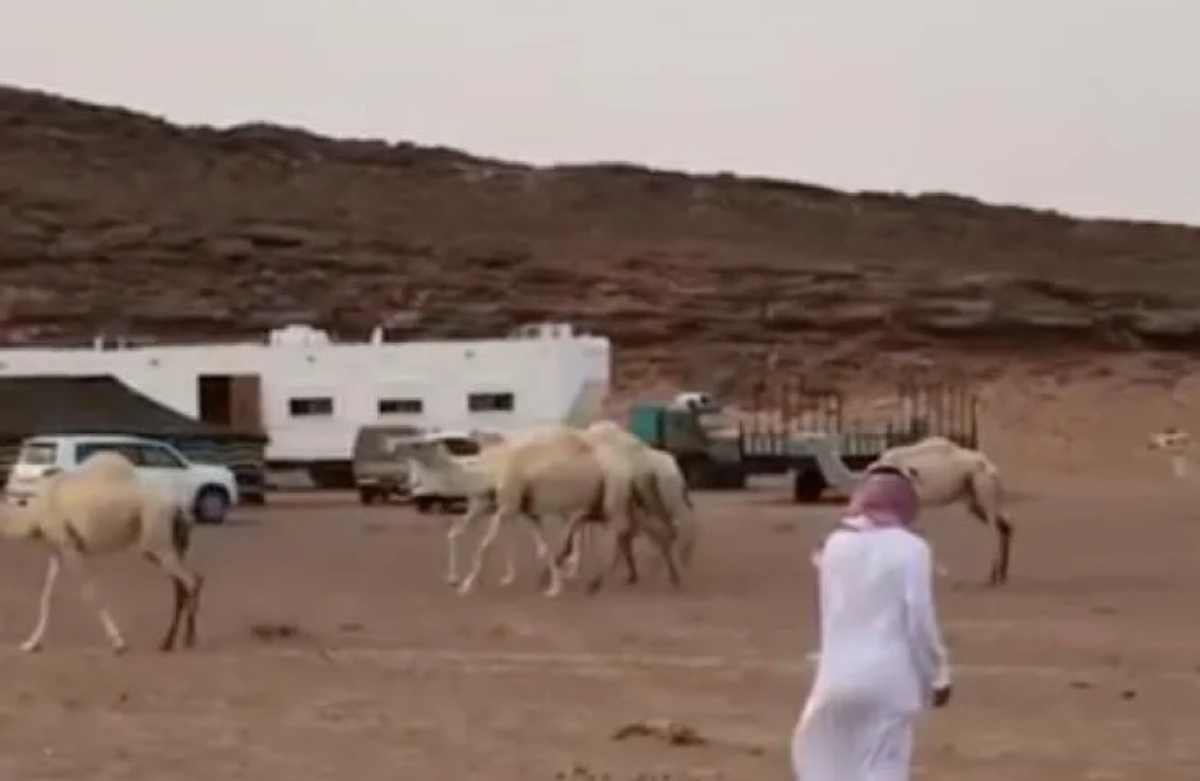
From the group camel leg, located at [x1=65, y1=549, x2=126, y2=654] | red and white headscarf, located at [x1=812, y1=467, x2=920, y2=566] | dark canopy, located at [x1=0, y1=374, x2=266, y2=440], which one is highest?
dark canopy, located at [x1=0, y1=374, x2=266, y2=440]

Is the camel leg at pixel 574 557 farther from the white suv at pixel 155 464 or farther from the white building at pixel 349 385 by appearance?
the white building at pixel 349 385

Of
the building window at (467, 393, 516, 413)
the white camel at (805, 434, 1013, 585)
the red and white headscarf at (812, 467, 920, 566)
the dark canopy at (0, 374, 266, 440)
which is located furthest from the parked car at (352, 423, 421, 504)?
the red and white headscarf at (812, 467, 920, 566)

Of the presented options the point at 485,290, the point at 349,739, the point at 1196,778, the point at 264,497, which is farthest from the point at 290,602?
the point at 485,290

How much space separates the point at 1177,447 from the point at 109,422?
88.0 feet

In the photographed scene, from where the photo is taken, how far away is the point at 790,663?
19.1 m

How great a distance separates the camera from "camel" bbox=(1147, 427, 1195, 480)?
5994 centimetres

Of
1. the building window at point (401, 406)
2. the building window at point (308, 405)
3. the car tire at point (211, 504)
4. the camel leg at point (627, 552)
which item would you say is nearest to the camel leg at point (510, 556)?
the camel leg at point (627, 552)

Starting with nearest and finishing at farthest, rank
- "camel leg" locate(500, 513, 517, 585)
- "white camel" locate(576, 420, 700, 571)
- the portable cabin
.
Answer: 1. "white camel" locate(576, 420, 700, 571)
2. "camel leg" locate(500, 513, 517, 585)
3. the portable cabin

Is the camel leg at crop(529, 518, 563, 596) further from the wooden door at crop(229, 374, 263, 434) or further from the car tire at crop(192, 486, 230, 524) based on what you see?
the wooden door at crop(229, 374, 263, 434)

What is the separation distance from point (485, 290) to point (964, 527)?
170 feet

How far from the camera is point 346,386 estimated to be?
56.4m

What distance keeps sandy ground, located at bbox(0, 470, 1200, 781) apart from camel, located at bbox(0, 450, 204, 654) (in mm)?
450

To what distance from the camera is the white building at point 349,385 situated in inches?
2211

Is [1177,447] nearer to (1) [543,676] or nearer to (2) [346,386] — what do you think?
(2) [346,386]
